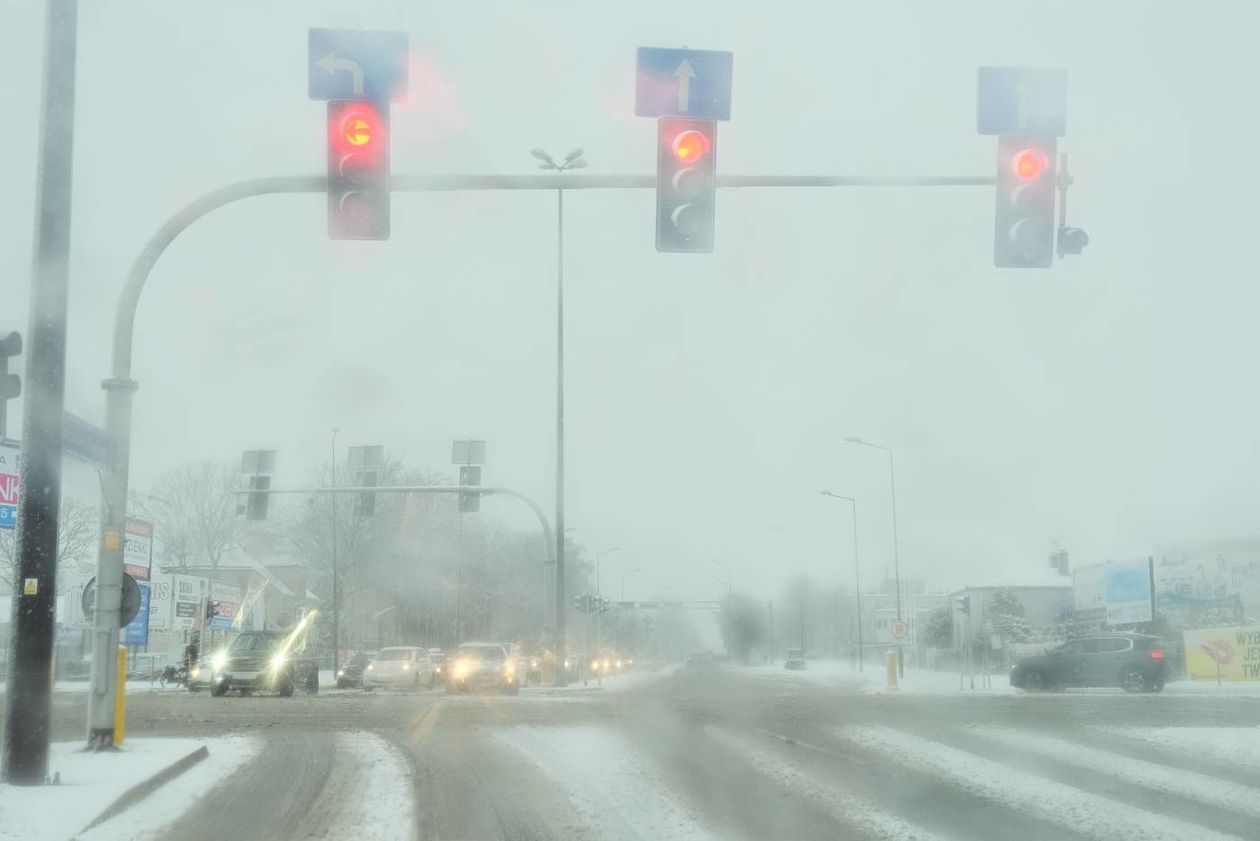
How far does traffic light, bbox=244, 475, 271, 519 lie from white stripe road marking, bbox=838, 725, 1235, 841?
66.7 ft

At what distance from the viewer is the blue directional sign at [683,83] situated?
1041 centimetres

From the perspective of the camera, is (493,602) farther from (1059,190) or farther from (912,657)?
(1059,190)

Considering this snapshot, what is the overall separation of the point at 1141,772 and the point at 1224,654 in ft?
93.6

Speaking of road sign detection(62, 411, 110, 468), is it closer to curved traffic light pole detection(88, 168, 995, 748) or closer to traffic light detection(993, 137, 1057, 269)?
curved traffic light pole detection(88, 168, 995, 748)

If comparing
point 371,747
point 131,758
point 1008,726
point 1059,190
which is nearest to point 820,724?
point 1008,726

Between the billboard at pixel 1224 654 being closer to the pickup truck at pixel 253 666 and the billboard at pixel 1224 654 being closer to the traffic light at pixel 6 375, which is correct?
the pickup truck at pixel 253 666

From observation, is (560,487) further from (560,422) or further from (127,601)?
(127,601)

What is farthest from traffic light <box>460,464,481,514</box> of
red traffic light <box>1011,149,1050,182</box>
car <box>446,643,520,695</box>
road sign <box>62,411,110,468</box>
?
red traffic light <box>1011,149,1050,182</box>

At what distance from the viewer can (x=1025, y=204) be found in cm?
1135

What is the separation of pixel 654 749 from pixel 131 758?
470 centimetres

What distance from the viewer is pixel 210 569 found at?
233 feet

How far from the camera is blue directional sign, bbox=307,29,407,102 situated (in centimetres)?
1008

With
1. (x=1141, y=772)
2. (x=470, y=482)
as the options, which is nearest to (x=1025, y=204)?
(x=1141, y=772)

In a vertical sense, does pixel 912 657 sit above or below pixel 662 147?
below
